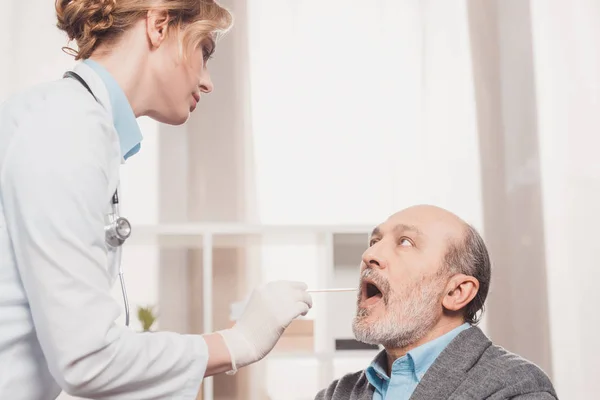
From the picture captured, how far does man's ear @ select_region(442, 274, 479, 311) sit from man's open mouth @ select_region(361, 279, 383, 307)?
14 centimetres

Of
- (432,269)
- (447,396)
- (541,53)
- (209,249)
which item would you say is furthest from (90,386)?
(541,53)

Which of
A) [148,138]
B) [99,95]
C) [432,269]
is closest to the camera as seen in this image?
[99,95]

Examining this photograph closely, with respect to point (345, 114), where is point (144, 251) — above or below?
below

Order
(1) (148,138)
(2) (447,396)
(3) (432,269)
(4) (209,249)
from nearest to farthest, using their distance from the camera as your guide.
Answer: (2) (447,396) < (3) (432,269) < (4) (209,249) < (1) (148,138)

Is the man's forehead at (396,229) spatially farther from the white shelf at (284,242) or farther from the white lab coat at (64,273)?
the white shelf at (284,242)

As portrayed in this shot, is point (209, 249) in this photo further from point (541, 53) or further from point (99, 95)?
point (99, 95)

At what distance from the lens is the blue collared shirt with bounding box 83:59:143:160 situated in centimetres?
108

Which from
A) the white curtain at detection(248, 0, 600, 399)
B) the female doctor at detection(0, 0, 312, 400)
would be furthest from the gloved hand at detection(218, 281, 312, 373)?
the white curtain at detection(248, 0, 600, 399)

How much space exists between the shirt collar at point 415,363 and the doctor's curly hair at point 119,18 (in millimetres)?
755

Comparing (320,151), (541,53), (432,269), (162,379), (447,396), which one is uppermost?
(541,53)

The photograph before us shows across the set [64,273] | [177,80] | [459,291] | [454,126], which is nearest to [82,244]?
[64,273]

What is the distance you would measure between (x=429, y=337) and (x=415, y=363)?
0.08 meters

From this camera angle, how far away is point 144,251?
9.00 feet

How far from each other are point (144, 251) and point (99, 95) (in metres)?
1.76
